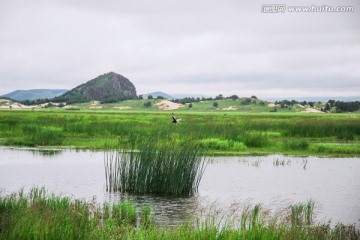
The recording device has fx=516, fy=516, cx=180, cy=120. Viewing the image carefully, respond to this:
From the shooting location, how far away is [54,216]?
867 cm

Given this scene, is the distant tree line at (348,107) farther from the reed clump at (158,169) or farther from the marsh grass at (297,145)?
the reed clump at (158,169)

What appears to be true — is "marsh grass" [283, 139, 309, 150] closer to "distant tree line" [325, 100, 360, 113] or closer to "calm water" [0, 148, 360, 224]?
"calm water" [0, 148, 360, 224]

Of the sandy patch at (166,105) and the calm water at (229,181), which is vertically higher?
the sandy patch at (166,105)

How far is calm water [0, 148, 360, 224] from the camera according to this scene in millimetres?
14148

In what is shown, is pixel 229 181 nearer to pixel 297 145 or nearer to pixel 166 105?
pixel 297 145

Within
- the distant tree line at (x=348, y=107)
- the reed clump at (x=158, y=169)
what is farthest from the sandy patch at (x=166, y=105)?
the reed clump at (x=158, y=169)

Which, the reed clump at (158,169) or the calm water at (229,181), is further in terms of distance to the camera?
the reed clump at (158,169)

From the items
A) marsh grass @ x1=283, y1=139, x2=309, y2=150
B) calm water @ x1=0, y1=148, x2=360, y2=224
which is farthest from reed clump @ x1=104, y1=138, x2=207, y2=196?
marsh grass @ x1=283, y1=139, x2=309, y2=150

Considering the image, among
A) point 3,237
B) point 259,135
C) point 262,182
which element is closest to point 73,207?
point 3,237

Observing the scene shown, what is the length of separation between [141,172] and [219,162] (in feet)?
29.1

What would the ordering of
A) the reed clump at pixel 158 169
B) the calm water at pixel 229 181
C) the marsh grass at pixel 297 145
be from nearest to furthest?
1. the calm water at pixel 229 181
2. the reed clump at pixel 158 169
3. the marsh grass at pixel 297 145

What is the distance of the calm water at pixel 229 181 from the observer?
14.1 m

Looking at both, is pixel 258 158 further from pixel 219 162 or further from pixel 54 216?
pixel 54 216

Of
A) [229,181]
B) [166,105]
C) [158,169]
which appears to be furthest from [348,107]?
[158,169]
